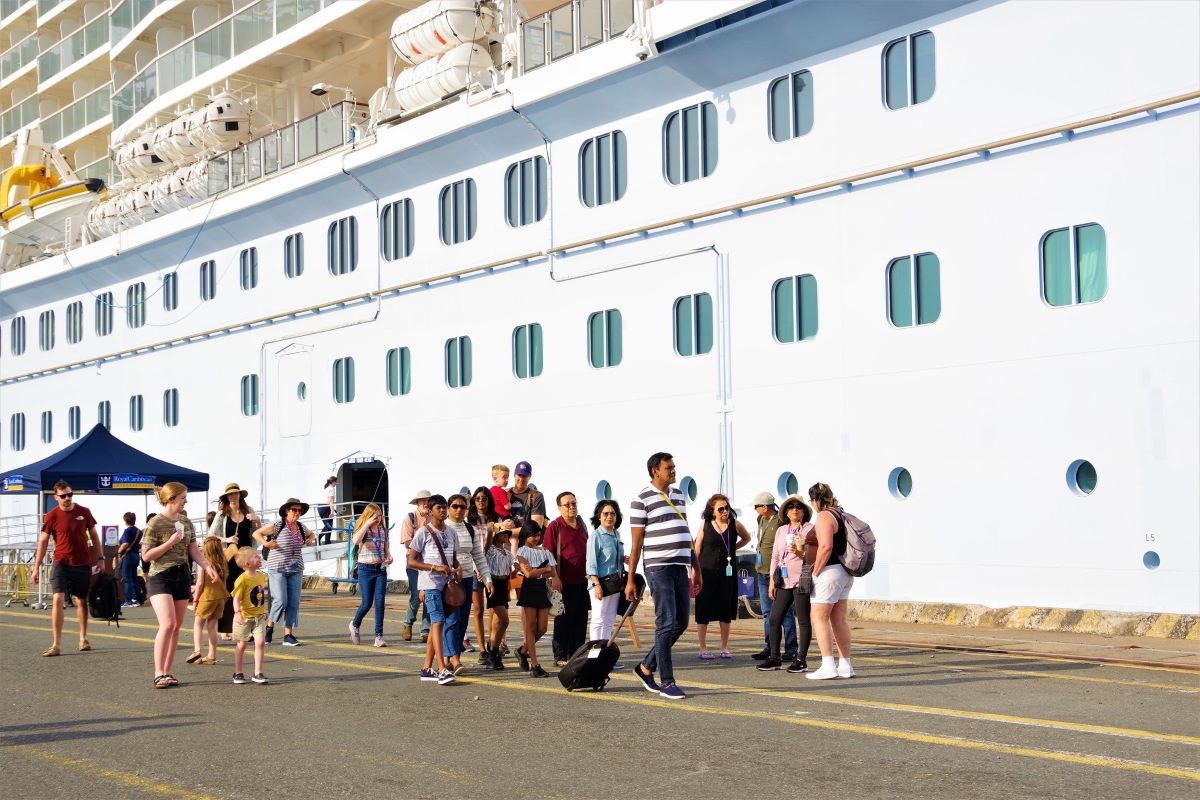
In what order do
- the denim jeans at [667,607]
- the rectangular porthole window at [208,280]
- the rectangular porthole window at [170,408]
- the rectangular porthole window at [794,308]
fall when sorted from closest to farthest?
the denim jeans at [667,607] → the rectangular porthole window at [794,308] → the rectangular porthole window at [208,280] → the rectangular porthole window at [170,408]

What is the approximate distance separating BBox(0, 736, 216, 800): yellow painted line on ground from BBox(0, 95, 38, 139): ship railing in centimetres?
3764

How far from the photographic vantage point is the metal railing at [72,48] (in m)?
39.7

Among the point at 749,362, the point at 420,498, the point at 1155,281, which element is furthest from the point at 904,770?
the point at 749,362

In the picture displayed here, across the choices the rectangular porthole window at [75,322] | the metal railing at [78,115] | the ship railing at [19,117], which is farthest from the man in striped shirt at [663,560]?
the ship railing at [19,117]

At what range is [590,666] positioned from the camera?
11.4 metres

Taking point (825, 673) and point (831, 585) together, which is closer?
point (831, 585)

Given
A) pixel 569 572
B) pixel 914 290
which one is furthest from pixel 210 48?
pixel 569 572

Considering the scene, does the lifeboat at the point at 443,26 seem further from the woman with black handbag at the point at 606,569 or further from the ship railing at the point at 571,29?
the woman with black handbag at the point at 606,569

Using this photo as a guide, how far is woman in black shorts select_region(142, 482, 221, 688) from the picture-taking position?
1224cm

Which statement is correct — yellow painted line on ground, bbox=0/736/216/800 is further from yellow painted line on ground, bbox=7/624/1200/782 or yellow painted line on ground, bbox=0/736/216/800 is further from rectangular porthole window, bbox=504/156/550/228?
rectangular porthole window, bbox=504/156/550/228

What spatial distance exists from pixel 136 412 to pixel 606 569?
82.0ft

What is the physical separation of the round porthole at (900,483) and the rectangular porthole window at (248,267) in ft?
56.0

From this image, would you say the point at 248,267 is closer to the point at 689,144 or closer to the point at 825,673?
the point at 689,144

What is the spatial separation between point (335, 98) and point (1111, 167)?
2055 cm
